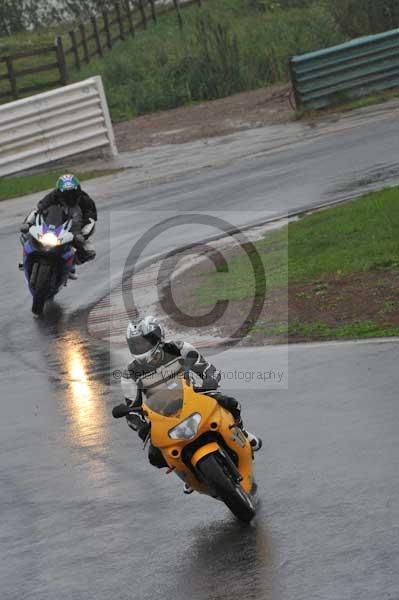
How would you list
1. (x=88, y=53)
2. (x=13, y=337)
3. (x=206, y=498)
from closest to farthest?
(x=206, y=498), (x=13, y=337), (x=88, y=53)

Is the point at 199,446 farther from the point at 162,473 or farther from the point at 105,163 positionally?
the point at 105,163

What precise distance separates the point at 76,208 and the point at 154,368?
27.9 ft

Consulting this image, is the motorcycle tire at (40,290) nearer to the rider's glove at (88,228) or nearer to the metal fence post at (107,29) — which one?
the rider's glove at (88,228)

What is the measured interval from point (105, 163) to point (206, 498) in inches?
818

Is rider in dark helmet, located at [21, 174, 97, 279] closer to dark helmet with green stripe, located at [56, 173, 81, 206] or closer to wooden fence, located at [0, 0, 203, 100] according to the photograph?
dark helmet with green stripe, located at [56, 173, 81, 206]

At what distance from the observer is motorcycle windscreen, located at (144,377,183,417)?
8.23 m

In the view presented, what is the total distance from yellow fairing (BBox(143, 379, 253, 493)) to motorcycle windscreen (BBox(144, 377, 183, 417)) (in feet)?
0.08

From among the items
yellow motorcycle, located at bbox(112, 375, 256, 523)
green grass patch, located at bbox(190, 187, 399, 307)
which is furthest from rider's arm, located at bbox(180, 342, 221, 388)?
green grass patch, located at bbox(190, 187, 399, 307)

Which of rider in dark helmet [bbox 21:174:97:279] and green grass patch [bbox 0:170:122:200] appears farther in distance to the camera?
green grass patch [bbox 0:170:122:200]

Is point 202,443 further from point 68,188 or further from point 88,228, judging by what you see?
point 88,228

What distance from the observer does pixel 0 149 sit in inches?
1135

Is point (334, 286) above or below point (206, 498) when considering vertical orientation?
below

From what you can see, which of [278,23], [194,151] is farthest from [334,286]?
[278,23]

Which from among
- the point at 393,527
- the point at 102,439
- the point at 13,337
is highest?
the point at 393,527
